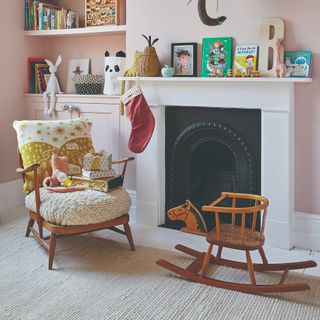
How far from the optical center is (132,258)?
9.68 ft

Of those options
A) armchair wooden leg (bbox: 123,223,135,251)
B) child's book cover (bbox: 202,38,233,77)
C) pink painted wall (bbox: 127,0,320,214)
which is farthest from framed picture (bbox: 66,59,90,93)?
armchair wooden leg (bbox: 123,223,135,251)

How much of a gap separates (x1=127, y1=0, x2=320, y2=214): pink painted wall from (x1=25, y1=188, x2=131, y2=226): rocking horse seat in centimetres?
125

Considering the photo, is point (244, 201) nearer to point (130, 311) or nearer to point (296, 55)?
point (296, 55)

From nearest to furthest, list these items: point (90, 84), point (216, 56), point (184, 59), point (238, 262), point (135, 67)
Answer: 1. point (238, 262)
2. point (216, 56)
3. point (184, 59)
4. point (135, 67)
5. point (90, 84)

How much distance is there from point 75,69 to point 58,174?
4.97 feet

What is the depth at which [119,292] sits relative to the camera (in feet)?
8.10

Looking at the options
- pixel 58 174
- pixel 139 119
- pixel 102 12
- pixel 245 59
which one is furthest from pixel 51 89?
pixel 245 59

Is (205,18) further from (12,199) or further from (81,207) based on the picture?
(12,199)

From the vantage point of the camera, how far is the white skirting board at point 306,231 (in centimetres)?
313

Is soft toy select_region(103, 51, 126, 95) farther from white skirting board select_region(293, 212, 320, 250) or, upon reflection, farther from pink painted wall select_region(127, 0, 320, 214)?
white skirting board select_region(293, 212, 320, 250)

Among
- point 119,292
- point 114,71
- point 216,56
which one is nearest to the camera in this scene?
point 119,292

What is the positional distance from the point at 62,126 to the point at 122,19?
44.3 inches

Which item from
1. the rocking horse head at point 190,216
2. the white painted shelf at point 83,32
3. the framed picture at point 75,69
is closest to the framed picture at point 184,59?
the white painted shelf at point 83,32

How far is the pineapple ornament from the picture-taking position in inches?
134
